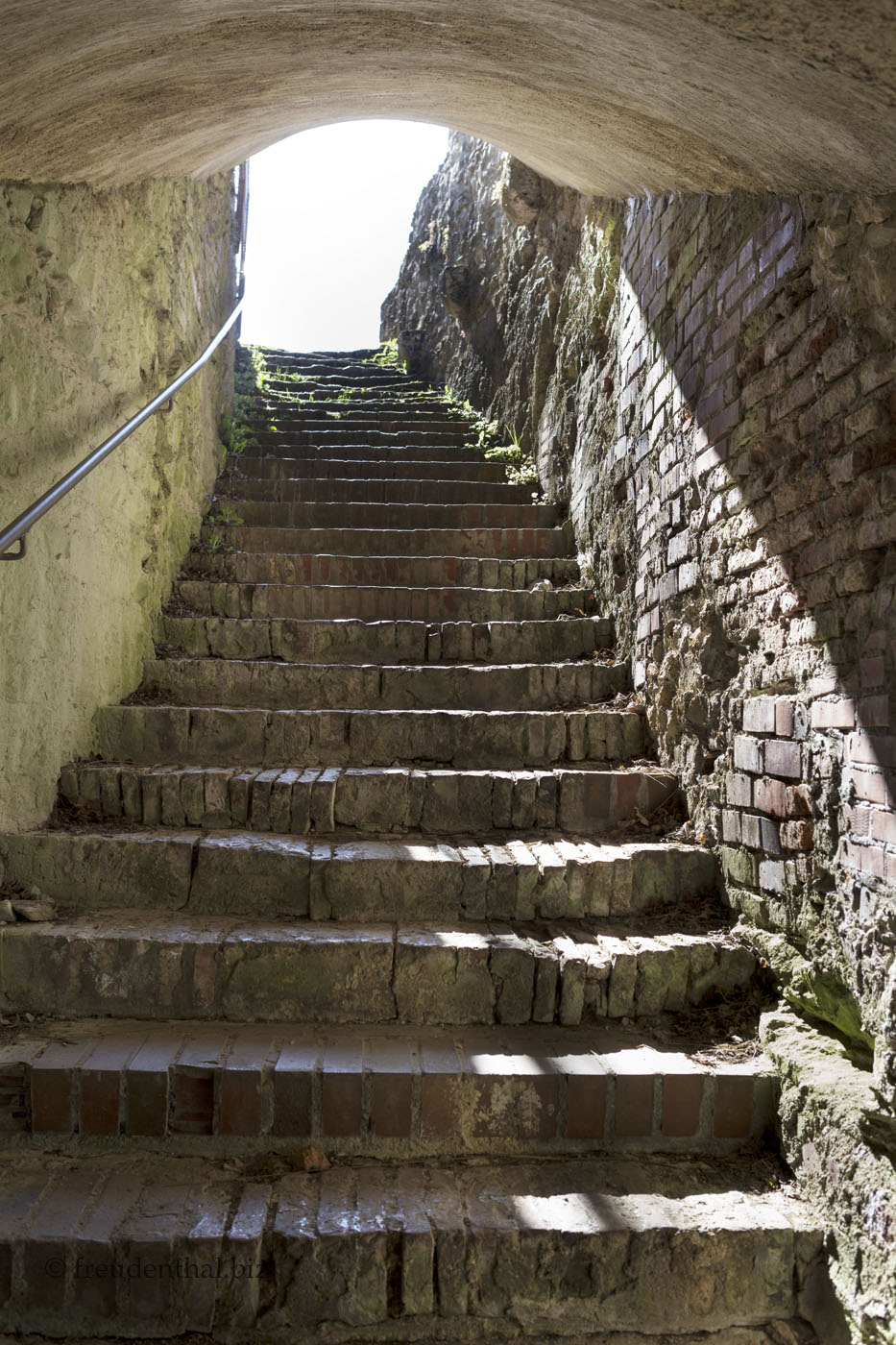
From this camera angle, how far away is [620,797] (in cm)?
288

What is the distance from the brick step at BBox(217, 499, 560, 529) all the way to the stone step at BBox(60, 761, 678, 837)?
84.6 inches

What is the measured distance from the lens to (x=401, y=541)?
4512mm

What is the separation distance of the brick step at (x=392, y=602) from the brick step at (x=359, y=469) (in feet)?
5.51

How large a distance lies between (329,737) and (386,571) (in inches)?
50.3

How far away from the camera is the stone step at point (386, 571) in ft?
13.7

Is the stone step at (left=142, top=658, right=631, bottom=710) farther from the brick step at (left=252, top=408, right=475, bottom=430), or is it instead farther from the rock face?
the brick step at (left=252, top=408, right=475, bottom=430)

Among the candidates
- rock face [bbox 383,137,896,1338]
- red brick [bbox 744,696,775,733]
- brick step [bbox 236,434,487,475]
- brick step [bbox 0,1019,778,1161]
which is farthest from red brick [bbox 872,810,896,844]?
brick step [bbox 236,434,487,475]

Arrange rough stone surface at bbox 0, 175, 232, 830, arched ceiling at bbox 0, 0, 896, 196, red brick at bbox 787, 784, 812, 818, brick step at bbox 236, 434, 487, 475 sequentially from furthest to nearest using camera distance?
brick step at bbox 236, 434, 487, 475 → rough stone surface at bbox 0, 175, 232, 830 → red brick at bbox 787, 784, 812, 818 → arched ceiling at bbox 0, 0, 896, 196

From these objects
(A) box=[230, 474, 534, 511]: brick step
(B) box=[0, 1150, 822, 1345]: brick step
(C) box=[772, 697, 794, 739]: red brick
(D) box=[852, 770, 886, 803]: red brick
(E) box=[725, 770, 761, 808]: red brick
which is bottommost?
(B) box=[0, 1150, 822, 1345]: brick step

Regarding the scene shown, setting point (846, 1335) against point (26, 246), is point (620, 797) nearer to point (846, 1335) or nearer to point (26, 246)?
point (846, 1335)

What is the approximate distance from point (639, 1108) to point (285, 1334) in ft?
2.63

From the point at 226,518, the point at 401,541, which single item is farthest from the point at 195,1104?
the point at 226,518

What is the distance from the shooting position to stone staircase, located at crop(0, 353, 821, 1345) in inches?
67.9

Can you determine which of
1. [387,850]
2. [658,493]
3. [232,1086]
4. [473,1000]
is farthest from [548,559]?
[232,1086]
